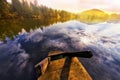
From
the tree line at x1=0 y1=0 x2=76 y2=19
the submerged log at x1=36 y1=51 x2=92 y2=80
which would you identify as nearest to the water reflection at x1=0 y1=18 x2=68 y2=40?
the submerged log at x1=36 y1=51 x2=92 y2=80

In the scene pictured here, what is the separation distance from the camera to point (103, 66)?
13.8m

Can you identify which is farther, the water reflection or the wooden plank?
the water reflection

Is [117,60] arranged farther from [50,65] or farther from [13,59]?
[13,59]

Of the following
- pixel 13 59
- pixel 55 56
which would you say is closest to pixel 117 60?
pixel 55 56

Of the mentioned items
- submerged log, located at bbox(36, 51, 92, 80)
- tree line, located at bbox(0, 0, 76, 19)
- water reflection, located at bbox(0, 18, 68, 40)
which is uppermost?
submerged log, located at bbox(36, 51, 92, 80)

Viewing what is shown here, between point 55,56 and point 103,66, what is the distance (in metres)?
5.70

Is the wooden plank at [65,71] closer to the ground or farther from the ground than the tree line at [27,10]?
farther from the ground

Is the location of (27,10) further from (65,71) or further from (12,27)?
(65,71)

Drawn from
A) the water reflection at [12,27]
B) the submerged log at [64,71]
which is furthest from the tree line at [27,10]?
the submerged log at [64,71]

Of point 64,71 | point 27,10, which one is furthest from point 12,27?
point 27,10

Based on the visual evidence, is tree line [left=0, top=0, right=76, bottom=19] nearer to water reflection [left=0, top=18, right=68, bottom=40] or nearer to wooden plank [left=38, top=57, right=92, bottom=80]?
water reflection [left=0, top=18, right=68, bottom=40]

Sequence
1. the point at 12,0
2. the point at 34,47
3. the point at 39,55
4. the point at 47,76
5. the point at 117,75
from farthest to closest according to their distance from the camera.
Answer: the point at 12,0, the point at 34,47, the point at 39,55, the point at 117,75, the point at 47,76

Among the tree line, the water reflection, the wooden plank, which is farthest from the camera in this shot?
the tree line

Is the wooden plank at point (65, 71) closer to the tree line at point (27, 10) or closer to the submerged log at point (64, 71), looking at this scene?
the submerged log at point (64, 71)
